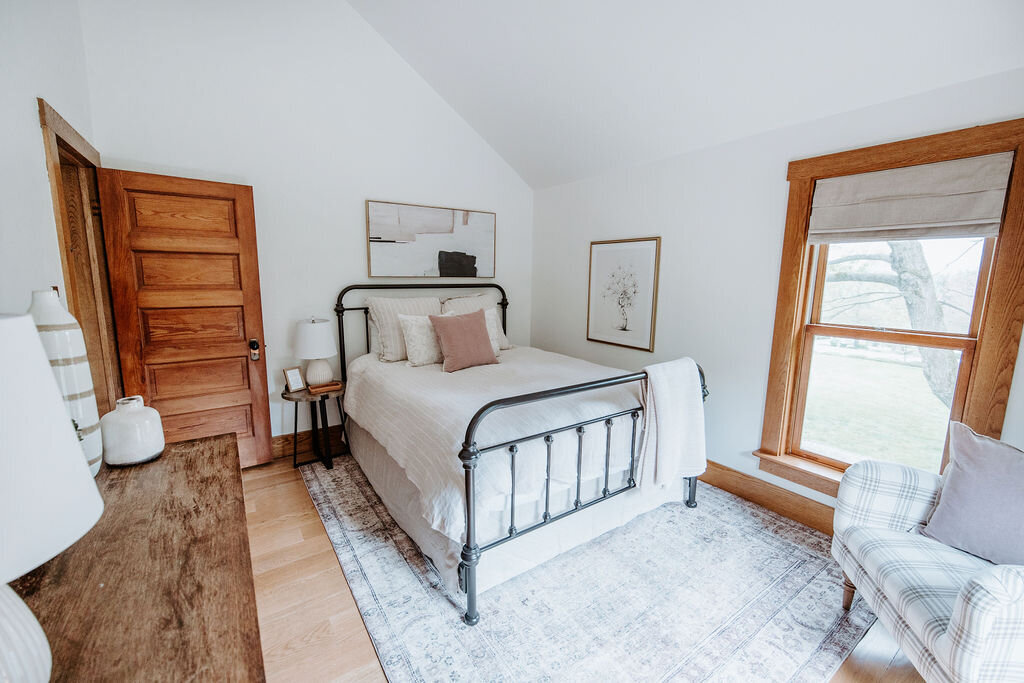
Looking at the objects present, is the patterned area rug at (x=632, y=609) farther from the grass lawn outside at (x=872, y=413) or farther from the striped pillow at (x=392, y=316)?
the striped pillow at (x=392, y=316)

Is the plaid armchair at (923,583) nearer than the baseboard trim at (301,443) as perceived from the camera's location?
Yes

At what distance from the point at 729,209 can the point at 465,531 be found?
2303mm

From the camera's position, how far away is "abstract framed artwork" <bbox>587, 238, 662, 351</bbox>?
3070mm

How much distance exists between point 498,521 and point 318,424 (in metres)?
2.00

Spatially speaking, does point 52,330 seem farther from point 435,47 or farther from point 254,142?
point 435,47

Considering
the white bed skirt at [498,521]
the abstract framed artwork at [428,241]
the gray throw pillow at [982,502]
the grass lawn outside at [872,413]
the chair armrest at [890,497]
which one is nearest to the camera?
the gray throw pillow at [982,502]

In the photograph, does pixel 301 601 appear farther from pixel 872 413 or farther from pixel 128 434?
pixel 872 413

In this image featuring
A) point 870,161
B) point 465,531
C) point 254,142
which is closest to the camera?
point 465,531

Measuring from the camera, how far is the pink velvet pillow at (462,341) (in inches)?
111

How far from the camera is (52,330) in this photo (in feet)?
3.44

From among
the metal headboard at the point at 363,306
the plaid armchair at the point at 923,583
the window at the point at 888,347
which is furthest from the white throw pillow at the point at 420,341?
the plaid armchair at the point at 923,583

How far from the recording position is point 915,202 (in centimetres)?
189

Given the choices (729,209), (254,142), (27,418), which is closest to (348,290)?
(254,142)

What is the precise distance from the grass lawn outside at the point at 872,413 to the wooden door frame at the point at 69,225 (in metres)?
3.49
